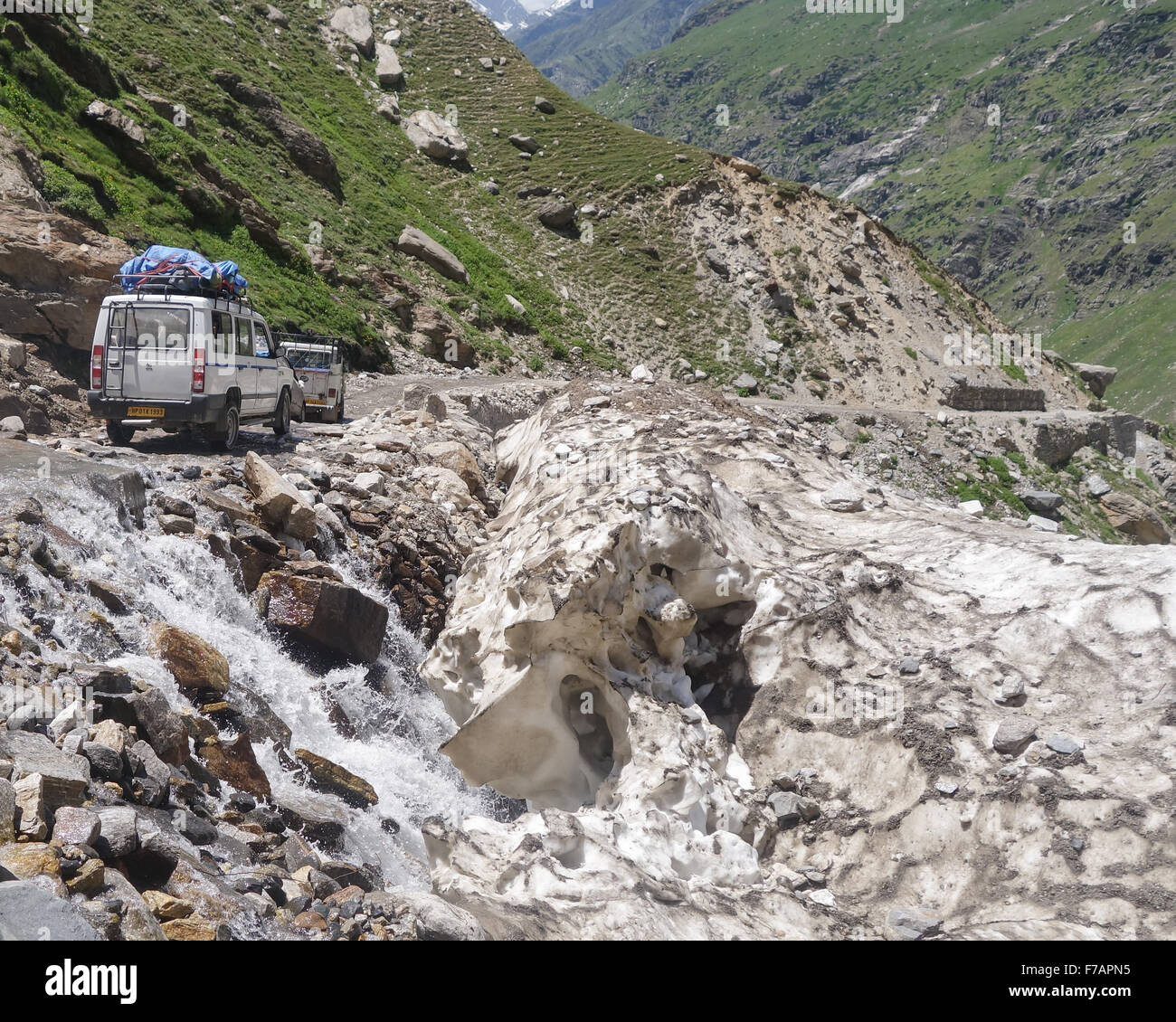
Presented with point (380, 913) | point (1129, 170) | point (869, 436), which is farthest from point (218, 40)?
point (1129, 170)

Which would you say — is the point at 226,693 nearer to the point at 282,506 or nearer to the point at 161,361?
the point at 282,506

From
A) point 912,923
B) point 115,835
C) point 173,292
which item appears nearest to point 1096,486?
point 173,292

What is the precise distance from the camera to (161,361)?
13.3 metres

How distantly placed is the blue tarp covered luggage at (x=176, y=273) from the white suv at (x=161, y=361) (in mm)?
356

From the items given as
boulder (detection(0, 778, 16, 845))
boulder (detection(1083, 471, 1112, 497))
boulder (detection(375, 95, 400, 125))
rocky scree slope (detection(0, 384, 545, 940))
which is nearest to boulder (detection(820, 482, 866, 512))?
rocky scree slope (detection(0, 384, 545, 940))

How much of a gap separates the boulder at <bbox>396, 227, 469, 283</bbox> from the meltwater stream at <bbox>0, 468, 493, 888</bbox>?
99.9ft

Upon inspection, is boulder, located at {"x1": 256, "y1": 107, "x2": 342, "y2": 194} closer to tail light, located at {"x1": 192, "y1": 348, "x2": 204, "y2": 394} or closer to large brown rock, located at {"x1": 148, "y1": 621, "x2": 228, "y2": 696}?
tail light, located at {"x1": 192, "y1": 348, "x2": 204, "y2": 394}

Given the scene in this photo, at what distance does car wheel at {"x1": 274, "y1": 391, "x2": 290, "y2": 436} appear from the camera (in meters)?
17.0

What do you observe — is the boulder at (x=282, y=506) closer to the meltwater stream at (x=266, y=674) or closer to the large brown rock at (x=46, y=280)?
the meltwater stream at (x=266, y=674)

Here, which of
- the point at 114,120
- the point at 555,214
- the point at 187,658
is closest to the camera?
the point at 187,658

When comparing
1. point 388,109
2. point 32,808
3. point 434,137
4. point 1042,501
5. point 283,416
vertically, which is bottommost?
point 32,808

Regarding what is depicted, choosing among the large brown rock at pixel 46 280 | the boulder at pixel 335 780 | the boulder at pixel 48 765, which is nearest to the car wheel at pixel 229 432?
the large brown rock at pixel 46 280

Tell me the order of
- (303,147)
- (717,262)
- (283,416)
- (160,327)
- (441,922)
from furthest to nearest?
(717,262) → (303,147) → (283,416) → (160,327) → (441,922)

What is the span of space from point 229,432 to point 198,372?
52.8 inches
